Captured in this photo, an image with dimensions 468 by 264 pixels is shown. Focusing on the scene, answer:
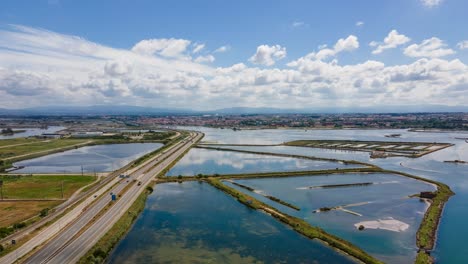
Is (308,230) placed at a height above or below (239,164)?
below

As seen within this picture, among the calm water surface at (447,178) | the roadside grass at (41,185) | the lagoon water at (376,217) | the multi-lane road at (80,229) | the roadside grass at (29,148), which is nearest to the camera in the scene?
the multi-lane road at (80,229)

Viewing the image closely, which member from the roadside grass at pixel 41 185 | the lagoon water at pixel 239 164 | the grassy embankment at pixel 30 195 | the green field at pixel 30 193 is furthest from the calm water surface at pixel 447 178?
the roadside grass at pixel 41 185

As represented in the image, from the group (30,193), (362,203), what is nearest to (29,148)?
(30,193)

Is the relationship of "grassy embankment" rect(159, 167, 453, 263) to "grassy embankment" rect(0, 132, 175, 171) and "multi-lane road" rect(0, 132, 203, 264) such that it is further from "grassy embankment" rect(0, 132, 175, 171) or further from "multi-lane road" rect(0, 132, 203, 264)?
"grassy embankment" rect(0, 132, 175, 171)

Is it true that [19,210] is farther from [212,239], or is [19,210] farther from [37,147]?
[37,147]

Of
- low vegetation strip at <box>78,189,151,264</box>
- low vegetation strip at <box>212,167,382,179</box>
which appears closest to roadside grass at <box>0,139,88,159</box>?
low vegetation strip at <box>78,189,151,264</box>

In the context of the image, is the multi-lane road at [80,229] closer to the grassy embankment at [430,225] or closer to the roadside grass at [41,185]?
the roadside grass at [41,185]

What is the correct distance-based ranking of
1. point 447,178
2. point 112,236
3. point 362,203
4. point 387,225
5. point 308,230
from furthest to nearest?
point 447,178
point 362,203
point 387,225
point 308,230
point 112,236
